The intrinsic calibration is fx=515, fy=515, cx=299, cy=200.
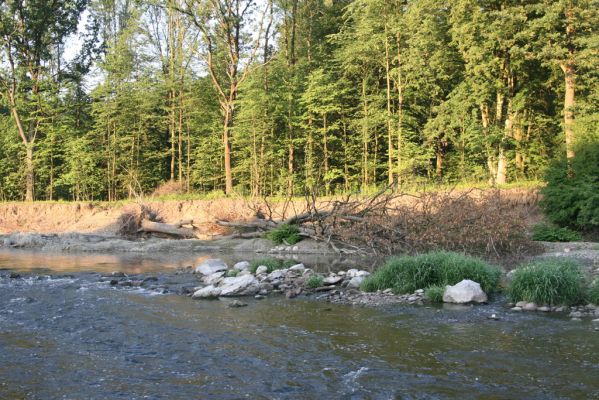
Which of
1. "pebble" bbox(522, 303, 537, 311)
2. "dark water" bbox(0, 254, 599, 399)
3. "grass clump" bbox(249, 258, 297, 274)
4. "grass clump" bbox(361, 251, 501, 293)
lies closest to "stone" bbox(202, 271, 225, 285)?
"grass clump" bbox(249, 258, 297, 274)

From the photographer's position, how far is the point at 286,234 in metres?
20.1

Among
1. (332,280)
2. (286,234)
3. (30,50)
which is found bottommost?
(332,280)

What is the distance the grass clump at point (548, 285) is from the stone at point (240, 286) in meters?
5.31

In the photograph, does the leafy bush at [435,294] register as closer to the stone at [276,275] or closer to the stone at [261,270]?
the stone at [276,275]

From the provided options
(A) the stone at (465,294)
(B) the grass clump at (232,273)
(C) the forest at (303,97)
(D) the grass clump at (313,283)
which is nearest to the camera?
(A) the stone at (465,294)

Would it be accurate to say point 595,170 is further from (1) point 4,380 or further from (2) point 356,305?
(1) point 4,380

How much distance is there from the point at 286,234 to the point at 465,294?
10.9 meters

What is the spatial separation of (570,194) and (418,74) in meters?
11.0

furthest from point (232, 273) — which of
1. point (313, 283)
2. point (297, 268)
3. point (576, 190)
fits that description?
point (576, 190)

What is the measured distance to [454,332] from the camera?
7.90m

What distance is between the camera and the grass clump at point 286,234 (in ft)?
64.9

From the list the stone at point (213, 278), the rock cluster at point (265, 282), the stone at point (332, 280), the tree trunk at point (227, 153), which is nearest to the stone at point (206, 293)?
the rock cluster at point (265, 282)

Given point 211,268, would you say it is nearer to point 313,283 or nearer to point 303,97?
point 313,283

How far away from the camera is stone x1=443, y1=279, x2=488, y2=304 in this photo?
32.5 ft
